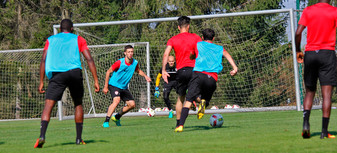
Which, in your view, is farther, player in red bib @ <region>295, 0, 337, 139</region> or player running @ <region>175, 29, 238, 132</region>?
player running @ <region>175, 29, 238, 132</region>

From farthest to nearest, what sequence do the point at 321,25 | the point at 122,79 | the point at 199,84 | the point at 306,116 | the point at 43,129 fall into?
the point at 122,79 → the point at 199,84 → the point at 43,129 → the point at 321,25 → the point at 306,116

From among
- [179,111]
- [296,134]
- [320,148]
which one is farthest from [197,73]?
[320,148]

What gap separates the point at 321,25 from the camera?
6.96 m

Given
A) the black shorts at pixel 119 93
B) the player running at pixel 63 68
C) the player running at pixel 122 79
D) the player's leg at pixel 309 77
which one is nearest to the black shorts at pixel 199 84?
the player running at pixel 63 68

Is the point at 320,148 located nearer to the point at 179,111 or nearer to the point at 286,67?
the point at 179,111

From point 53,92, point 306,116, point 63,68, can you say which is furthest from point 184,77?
point 306,116

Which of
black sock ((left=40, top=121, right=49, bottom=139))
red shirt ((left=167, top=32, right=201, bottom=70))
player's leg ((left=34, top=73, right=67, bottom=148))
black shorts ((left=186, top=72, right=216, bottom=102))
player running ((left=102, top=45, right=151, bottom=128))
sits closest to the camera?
black sock ((left=40, top=121, right=49, bottom=139))

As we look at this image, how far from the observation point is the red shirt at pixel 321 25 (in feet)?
22.7

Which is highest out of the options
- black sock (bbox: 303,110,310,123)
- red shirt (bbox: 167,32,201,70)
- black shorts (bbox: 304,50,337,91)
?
red shirt (bbox: 167,32,201,70)

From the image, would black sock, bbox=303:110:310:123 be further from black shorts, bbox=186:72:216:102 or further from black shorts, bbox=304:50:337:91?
black shorts, bbox=186:72:216:102

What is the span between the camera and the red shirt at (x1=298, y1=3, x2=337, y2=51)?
273 inches

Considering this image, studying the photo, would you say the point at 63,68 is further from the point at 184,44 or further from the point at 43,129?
the point at 184,44

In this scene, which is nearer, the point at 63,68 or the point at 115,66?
the point at 63,68

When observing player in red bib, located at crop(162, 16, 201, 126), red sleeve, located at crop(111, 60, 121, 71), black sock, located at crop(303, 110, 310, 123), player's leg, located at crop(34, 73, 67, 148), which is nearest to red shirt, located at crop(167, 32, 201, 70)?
player in red bib, located at crop(162, 16, 201, 126)
